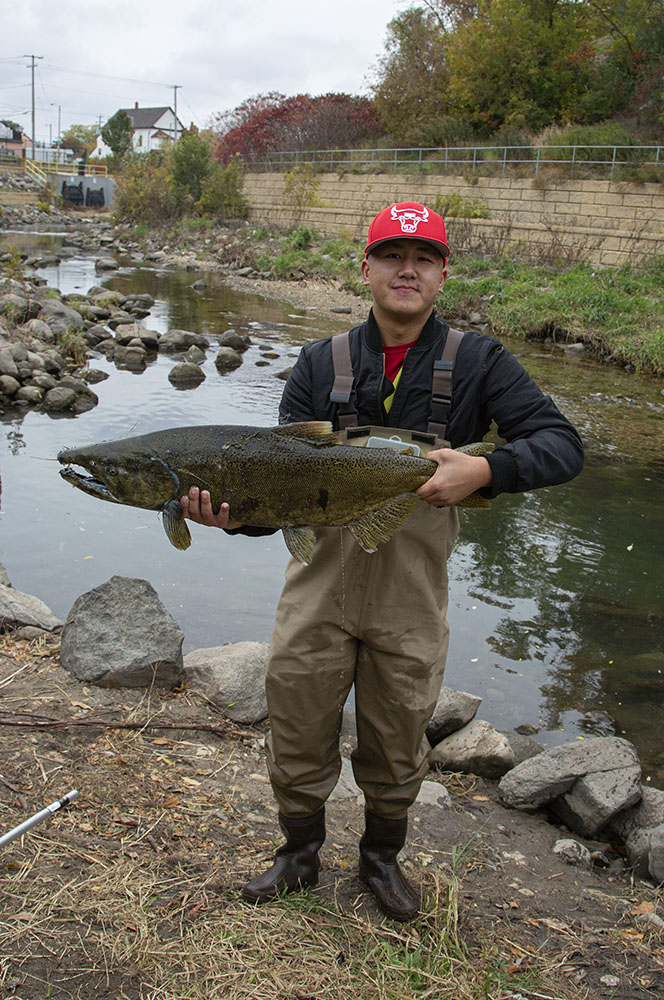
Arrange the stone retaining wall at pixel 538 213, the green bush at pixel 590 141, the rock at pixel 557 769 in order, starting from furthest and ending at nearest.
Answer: the green bush at pixel 590 141, the stone retaining wall at pixel 538 213, the rock at pixel 557 769

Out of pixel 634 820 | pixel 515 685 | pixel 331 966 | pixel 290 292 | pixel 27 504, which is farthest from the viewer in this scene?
pixel 290 292

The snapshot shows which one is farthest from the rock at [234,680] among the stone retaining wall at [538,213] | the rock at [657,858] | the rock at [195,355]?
the stone retaining wall at [538,213]

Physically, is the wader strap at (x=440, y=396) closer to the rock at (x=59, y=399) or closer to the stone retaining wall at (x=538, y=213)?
the rock at (x=59, y=399)

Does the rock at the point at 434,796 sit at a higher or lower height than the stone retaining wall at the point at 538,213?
lower

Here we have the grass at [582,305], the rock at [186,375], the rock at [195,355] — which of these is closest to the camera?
the rock at [186,375]

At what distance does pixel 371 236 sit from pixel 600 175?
84.1ft

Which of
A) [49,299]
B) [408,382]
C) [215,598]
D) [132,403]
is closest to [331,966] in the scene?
[408,382]

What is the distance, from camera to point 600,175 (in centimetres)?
2556

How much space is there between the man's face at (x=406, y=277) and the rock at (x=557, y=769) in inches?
107

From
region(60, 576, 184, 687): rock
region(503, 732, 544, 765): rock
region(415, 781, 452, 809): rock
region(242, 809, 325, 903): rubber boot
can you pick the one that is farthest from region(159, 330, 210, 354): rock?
region(242, 809, 325, 903): rubber boot

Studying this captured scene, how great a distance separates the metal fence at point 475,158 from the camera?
25.7m

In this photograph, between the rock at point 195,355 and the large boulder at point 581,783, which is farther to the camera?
the rock at point 195,355

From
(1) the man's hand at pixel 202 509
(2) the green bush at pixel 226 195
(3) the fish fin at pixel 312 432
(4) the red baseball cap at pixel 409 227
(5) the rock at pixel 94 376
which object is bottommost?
(5) the rock at pixel 94 376

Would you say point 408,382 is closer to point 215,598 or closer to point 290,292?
point 215,598
